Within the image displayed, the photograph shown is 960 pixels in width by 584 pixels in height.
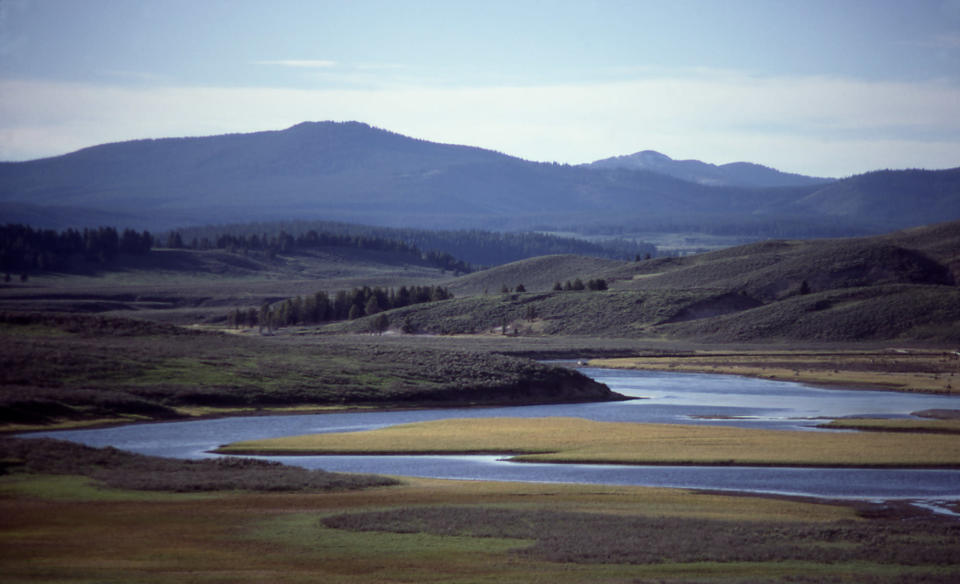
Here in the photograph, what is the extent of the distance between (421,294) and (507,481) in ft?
428

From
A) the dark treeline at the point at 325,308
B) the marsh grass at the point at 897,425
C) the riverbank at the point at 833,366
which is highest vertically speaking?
the dark treeline at the point at 325,308

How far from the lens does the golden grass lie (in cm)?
4391

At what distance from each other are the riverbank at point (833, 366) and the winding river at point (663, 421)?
374 centimetres

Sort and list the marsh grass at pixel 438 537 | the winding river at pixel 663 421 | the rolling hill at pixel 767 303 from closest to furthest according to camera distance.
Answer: the marsh grass at pixel 438 537 → the winding river at pixel 663 421 → the rolling hill at pixel 767 303

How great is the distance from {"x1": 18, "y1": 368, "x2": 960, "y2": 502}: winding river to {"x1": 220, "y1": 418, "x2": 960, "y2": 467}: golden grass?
115 centimetres

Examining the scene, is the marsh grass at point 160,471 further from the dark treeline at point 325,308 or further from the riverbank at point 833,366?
the dark treeline at point 325,308

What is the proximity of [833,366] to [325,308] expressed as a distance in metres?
79.3

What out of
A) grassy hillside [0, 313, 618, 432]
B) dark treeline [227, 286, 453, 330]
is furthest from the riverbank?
dark treeline [227, 286, 453, 330]

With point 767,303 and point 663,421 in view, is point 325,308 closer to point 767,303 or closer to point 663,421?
point 767,303

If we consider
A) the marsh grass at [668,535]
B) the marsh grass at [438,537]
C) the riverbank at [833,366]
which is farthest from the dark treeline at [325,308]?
the marsh grass at [668,535]

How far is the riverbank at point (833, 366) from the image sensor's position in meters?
82.4

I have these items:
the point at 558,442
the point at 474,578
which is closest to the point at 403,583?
the point at 474,578

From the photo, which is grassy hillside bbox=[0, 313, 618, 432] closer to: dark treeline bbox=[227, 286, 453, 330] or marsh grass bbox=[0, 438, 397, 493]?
marsh grass bbox=[0, 438, 397, 493]

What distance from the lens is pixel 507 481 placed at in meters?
39.3
